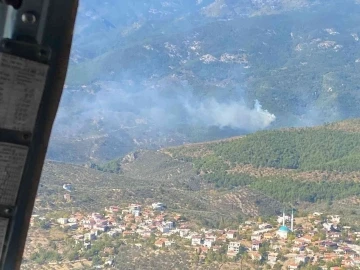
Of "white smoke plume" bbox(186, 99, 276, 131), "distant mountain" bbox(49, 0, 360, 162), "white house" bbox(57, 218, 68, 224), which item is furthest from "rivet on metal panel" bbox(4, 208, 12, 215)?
"white smoke plume" bbox(186, 99, 276, 131)

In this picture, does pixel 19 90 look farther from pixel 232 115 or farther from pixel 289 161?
pixel 232 115

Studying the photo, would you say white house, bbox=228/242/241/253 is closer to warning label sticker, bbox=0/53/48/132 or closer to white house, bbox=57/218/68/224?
white house, bbox=57/218/68/224

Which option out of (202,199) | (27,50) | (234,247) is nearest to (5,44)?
(27,50)

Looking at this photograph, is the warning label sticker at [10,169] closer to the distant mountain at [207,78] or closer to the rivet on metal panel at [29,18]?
the rivet on metal panel at [29,18]

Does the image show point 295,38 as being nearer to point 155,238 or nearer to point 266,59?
point 266,59

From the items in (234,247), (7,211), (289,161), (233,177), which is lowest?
(7,211)
